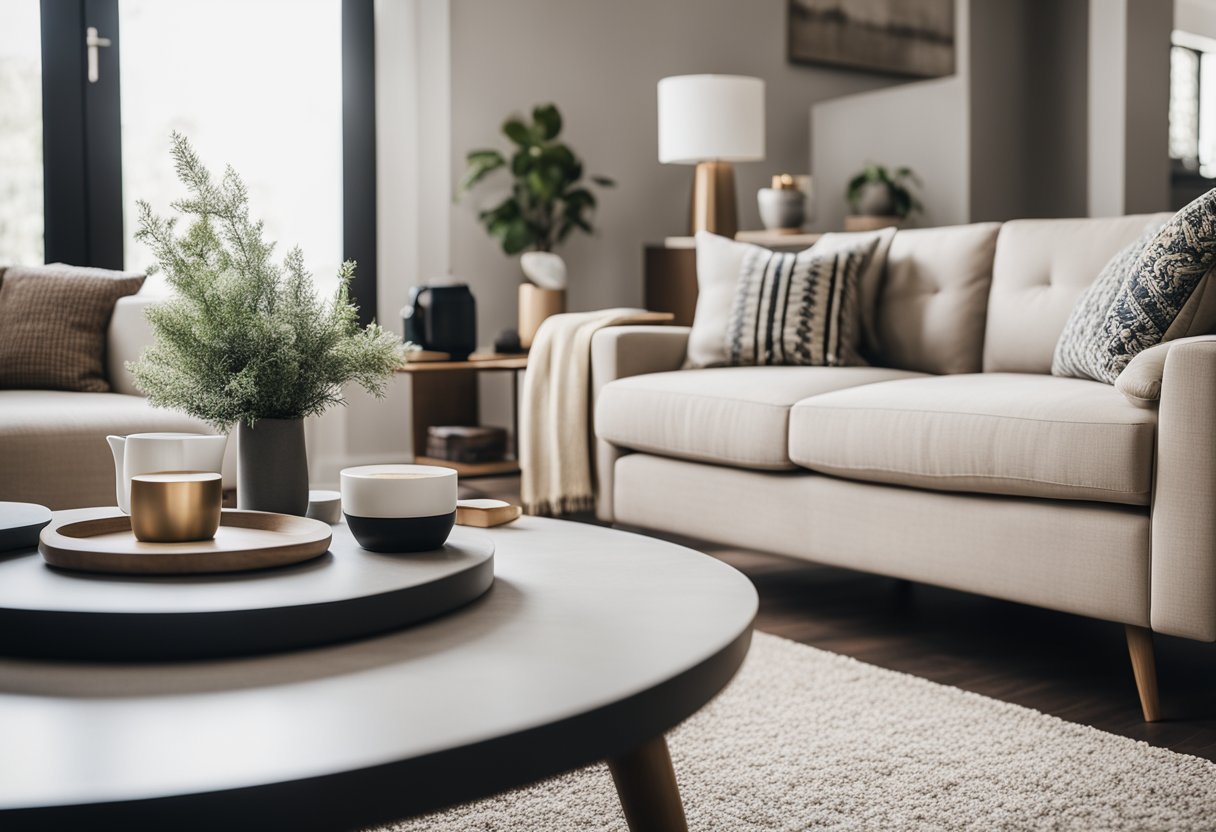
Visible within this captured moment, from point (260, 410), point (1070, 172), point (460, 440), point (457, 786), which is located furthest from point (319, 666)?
point (1070, 172)

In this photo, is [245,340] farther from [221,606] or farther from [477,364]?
[477,364]

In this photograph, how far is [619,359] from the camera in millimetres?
2973

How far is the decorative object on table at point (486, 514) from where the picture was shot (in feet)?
4.64

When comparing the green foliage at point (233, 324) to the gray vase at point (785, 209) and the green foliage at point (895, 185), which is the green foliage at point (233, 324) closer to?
the gray vase at point (785, 209)

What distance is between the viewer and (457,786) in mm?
687

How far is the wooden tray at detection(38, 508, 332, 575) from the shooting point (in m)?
1.00

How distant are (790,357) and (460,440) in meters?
1.31

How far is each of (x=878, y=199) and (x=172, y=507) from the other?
4237 mm

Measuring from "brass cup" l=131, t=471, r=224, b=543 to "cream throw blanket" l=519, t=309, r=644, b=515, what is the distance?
2.07m

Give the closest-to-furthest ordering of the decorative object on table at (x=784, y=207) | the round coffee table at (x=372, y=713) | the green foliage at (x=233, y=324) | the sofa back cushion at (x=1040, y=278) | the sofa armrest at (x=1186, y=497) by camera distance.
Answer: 1. the round coffee table at (x=372, y=713)
2. the green foliage at (x=233, y=324)
3. the sofa armrest at (x=1186, y=497)
4. the sofa back cushion at (x=1040, y=278)
5. the decorative object on table at (x=784, y=207)

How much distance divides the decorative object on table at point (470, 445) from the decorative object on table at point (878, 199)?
199 centimetres

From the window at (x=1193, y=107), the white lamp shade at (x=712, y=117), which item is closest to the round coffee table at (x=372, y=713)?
the white lamp shade at (x=712, y=117)

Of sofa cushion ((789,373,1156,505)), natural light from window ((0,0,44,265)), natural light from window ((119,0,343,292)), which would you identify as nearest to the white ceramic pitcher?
sofa cushion ((789,373,1156,505))

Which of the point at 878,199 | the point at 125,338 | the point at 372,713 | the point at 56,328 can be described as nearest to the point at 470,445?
the point at 125,338
